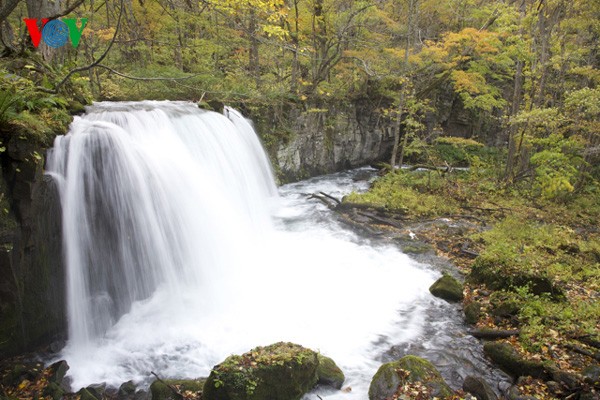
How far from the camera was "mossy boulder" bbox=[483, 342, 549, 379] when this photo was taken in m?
5.17

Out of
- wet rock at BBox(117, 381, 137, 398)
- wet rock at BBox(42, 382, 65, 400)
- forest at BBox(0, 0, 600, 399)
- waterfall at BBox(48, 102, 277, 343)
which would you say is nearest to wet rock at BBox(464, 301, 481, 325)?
forest at BBox(0, 0, 600, 399)

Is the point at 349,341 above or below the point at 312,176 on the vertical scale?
below

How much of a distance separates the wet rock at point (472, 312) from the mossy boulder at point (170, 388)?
471 cm

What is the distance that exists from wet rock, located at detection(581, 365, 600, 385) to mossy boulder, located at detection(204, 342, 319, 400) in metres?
3.48

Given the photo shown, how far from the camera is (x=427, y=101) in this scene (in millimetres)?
16438

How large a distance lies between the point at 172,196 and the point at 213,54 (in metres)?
12.1

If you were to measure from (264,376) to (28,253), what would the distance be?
3890 millimetres

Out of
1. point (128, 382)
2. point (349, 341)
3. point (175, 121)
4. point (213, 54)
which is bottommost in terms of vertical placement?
point (349, 341)

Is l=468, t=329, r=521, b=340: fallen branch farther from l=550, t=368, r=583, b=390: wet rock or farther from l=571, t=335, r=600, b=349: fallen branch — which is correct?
l=550, t=368, r=583, b=390: wet rock

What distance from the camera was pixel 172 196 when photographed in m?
7.94

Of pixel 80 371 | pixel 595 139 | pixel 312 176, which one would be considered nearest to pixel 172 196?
pixel 80 371

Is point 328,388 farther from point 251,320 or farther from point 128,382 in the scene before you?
point 128,382

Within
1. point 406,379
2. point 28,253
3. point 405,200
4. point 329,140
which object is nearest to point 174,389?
point 28,253

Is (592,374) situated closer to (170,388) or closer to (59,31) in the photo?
(170,388)
